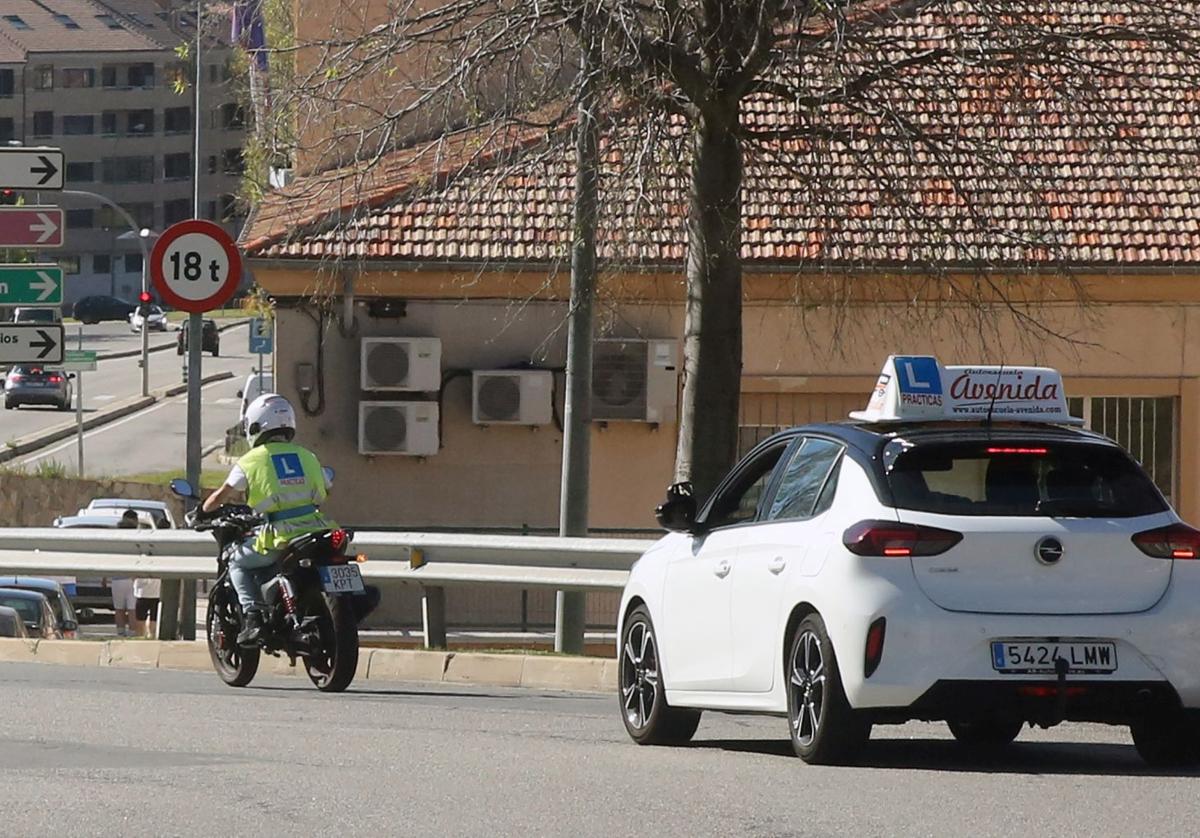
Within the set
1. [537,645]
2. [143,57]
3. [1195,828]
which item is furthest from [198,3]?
[143,57]

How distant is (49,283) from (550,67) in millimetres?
6612

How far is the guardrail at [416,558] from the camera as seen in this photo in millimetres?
15289

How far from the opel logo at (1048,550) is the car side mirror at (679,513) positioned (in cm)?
196

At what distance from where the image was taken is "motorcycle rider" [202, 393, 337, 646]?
13.2m

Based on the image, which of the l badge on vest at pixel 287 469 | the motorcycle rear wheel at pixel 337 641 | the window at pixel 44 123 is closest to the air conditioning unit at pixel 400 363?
the l badge on vest at pixel 287 469

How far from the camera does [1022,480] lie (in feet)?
29.0

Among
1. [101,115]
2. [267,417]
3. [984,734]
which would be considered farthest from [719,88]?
[101,115]

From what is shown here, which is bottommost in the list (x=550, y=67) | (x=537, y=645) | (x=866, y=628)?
(x=537, y=645)

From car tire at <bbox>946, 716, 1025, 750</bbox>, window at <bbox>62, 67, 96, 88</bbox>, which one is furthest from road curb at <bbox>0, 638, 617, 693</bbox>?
window at <bbox>62, 67, 96, 88</bbox>

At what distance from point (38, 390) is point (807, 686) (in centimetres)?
6783

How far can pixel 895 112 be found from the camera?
1430cm

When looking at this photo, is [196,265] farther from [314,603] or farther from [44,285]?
[314,603]

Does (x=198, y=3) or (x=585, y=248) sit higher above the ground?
(x=198, y=3)

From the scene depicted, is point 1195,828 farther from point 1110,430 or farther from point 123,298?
point 123,298
